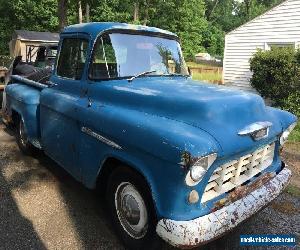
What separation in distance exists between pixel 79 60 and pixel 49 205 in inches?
71.8

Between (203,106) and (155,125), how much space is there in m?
0.48

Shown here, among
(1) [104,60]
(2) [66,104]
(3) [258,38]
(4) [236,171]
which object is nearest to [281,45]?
(3) [258,38]

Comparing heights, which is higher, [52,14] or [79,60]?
[52,14]


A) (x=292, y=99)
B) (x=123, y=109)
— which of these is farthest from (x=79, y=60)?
(x=292, y=99)

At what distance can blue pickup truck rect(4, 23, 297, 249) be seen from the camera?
3.09 metres

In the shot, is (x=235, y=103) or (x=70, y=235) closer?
(x=235, y=103)

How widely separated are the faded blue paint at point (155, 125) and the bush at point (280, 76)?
7.72m

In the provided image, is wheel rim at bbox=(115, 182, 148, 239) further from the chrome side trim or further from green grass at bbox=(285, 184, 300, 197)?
green grass at bbox=(285, 184, 300, 197)

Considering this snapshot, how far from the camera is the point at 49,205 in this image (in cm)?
475

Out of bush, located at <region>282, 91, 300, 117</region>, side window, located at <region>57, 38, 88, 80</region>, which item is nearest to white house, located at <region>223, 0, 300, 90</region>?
bush, located at <region>282, 91, 300, 117</region>

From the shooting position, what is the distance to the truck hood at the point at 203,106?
11.0 feet

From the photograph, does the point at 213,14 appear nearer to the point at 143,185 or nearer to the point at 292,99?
the point at 292,99

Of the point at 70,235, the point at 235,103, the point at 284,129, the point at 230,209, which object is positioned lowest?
the point at 70,235

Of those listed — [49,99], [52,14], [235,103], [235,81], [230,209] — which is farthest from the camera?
[52,14]
